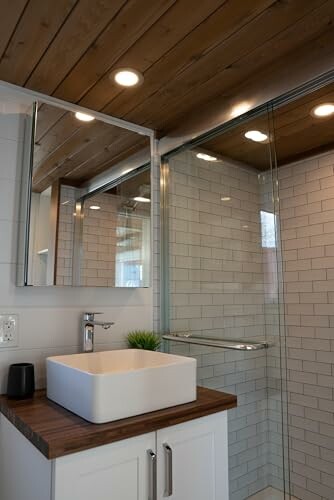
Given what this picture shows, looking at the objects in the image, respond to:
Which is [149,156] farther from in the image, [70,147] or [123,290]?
[123,290]

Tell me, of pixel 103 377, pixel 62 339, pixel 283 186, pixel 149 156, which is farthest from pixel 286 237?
pixel 103 377

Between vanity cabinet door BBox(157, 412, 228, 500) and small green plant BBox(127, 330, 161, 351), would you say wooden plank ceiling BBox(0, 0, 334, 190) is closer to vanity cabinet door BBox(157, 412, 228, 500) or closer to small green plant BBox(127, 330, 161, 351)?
small green plant BBox(127, 330, 161, 351)

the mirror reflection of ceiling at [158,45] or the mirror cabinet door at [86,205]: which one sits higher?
the mirror reflection of ceiling at [158,45]

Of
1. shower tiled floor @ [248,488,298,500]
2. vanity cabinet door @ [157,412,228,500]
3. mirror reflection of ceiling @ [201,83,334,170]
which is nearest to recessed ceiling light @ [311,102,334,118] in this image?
mirror reflection of ceiling @ [201,83,334,170]

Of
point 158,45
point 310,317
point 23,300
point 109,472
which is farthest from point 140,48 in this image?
point 310,317

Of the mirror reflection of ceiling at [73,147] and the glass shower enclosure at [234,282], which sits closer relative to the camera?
the mirror reflection of ceiling at [73,147]

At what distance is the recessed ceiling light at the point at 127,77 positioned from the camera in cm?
161

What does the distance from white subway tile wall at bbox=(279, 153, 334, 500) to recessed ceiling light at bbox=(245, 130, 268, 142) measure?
677 millimetres

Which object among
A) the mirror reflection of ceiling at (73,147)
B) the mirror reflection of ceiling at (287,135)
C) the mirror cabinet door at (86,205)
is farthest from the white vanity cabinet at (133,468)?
the mirror reflection of ceiling at (287,135)

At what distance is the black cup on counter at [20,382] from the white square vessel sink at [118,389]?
80 mm

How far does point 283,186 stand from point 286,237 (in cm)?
37

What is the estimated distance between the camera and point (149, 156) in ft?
6.99

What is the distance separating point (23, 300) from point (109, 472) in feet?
2.64

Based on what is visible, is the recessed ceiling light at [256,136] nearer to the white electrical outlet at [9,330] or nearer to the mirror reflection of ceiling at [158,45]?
the mirror reflection of ceiling at [158,45]
